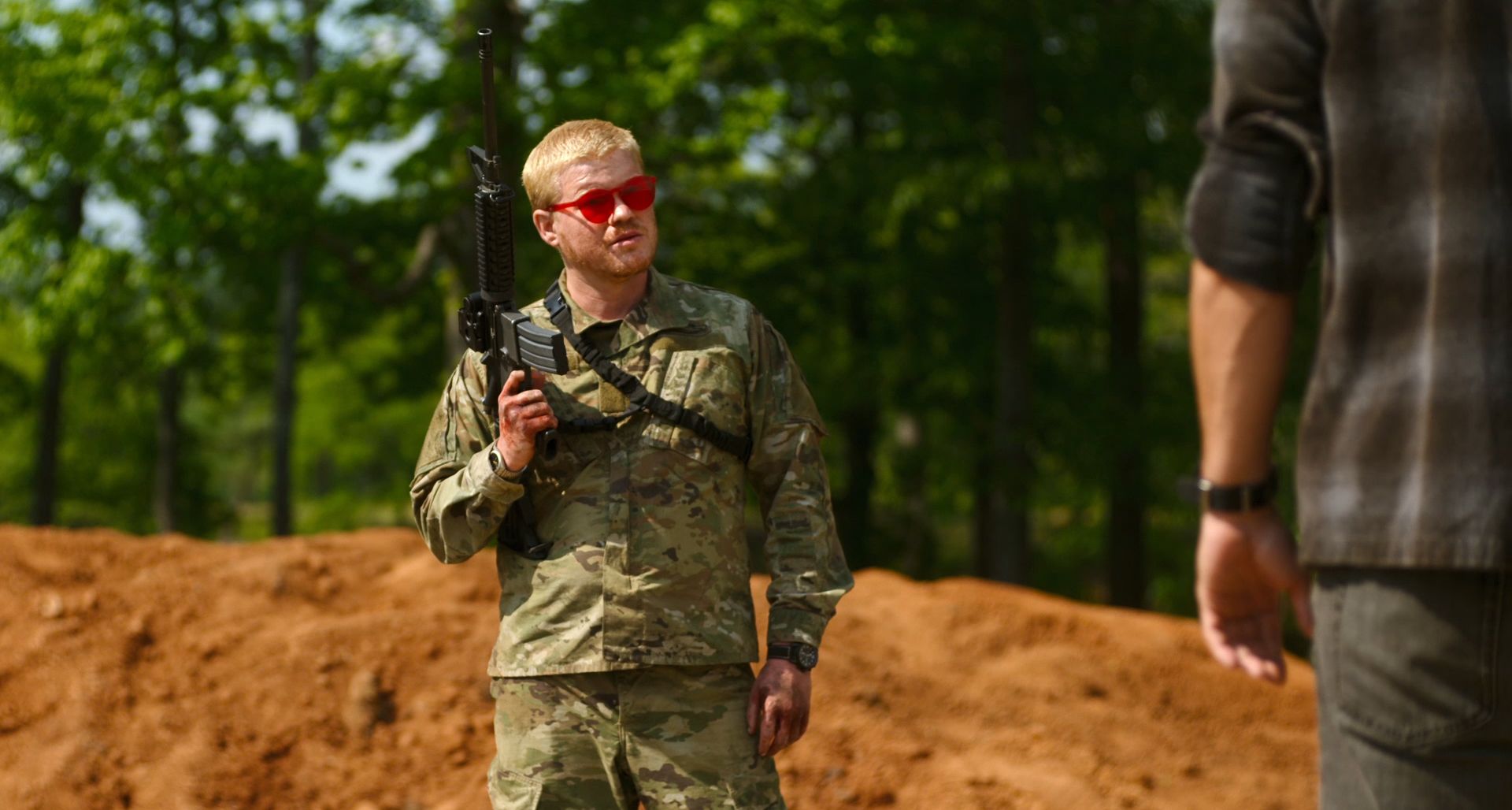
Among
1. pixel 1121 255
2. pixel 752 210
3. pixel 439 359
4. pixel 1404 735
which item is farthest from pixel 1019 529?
pixel 1404 735

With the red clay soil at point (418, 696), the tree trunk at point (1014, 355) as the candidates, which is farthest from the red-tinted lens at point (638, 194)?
the tree trunk at point (1014, 355)

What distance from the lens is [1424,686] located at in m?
1.81

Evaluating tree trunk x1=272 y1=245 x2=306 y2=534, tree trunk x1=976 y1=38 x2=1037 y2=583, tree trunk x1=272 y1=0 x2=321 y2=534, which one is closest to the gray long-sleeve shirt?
tree trunk x1=976 y1=38 x2=1037 y2=583

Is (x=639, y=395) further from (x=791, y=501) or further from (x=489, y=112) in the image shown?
(x=489, y=112)

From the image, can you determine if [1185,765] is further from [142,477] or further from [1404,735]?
[142,477]

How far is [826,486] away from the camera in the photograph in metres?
3.35

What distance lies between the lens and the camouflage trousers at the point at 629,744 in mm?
3113

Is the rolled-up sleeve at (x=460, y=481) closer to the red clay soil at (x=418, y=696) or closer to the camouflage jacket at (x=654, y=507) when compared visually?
the camouflage jacket at (x=654, y=507)

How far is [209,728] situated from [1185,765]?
404 cm

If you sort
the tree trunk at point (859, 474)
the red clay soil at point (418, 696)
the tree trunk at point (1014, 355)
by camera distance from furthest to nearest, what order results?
1. the tree trunk at point (859, 474)
2. the tree trunk at point (1014, 355)
3. the red clay soil at point (418, 696)

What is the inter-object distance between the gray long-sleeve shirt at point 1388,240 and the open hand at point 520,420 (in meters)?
1.46

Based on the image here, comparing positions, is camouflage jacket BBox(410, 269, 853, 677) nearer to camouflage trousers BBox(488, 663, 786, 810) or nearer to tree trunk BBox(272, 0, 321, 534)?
camouflage trousers BBox(488, 663, 786, 810)

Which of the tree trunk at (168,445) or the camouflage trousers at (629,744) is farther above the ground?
the camouflage trousers at (629,744)

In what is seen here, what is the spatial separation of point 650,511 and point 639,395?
25cm
